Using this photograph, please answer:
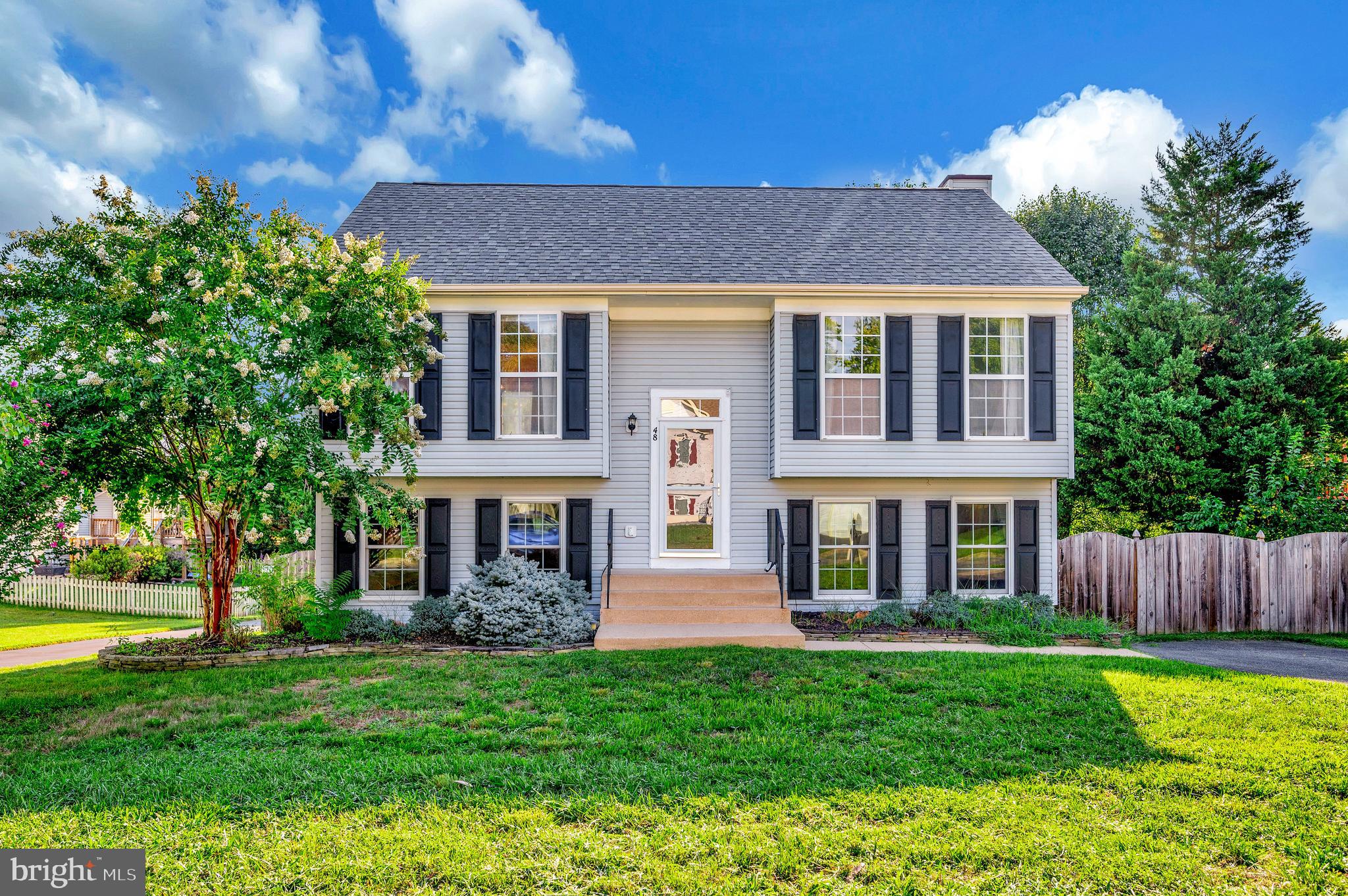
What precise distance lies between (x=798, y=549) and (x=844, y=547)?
743 mm

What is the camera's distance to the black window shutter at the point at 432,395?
9.55 metres

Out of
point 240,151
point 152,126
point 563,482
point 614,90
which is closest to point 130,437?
point 563,482

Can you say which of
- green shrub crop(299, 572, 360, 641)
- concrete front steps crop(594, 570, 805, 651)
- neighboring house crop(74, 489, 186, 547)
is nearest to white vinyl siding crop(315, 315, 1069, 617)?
concrete front steps crop(594, 570, 805, 651)

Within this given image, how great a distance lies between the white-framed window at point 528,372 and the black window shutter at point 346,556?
282 centimetres

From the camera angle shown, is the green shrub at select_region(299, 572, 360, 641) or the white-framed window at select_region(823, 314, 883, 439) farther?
the white-framed window at select_region(823, 314, 883, 439)

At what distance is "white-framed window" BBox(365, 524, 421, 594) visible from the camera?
986cm

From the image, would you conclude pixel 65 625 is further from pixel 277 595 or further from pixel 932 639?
pixel 932 639

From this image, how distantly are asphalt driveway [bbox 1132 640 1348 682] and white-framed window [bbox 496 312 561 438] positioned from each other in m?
8.56

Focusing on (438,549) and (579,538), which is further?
(579,538)

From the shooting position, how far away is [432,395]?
31.6ft

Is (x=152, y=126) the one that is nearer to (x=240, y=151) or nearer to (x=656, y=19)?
(x=240, y=151)

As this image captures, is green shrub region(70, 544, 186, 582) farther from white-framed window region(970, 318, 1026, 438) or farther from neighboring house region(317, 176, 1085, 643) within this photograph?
white-framed window region(970, 318, 1026, 438)

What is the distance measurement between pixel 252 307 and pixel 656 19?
1091 centimetres

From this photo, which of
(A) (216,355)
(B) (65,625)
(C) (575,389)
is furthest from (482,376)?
(B) (65,625)
